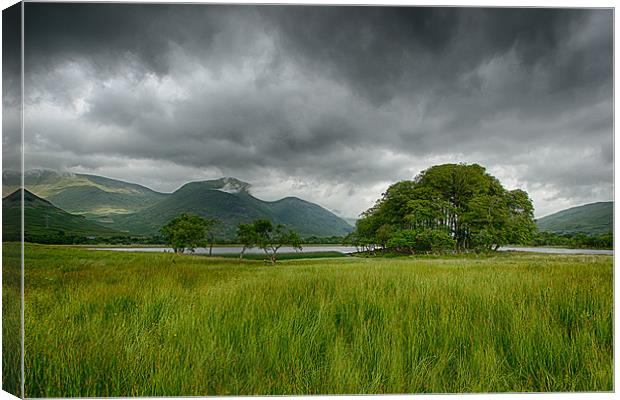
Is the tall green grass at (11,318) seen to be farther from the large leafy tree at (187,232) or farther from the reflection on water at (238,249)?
the large leafy tree at (187,232)

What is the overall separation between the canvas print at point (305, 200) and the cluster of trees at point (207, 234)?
2 cm

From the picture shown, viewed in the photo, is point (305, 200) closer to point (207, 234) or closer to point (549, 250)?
point (207, 234)

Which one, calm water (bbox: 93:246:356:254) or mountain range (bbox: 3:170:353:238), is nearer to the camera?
mountain range (bbox: 3:170:353:238)

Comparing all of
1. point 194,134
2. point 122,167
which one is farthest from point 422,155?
point 122,167

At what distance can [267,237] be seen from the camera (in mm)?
4078

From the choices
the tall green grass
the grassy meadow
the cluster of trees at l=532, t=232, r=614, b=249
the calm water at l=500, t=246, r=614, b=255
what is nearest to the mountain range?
the grassy meadow

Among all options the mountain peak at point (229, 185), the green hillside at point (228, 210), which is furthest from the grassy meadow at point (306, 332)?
the mountain peak at point (229, 185)

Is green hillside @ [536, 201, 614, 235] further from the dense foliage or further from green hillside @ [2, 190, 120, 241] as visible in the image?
green hillside @ [2, 190, 120, 241]

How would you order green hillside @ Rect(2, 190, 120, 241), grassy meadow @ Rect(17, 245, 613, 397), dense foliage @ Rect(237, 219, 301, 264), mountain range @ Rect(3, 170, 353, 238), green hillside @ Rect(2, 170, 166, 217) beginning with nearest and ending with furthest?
grassy meadow @ Rect(17, 245, 613, 397)
green hillside @ Rect(2, 190, 120, 241)
green hillside @ Rect(2, 170, 166, 217)
mountain range @ Rect(3, 170, 353, 238)
dense foliage @ Rect(237, 219, 301, 264)

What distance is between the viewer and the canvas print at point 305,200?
125 inches

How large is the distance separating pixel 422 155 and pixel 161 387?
9.57 feet

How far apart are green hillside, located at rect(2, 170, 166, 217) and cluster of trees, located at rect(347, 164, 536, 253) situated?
206cm

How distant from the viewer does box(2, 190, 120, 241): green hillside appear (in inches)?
127

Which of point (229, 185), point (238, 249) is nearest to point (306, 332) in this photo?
point (238, 249)
